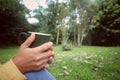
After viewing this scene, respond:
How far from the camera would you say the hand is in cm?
57

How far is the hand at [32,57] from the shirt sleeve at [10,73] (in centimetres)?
2

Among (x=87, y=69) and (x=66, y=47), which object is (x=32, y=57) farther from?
(x=66, y=47)

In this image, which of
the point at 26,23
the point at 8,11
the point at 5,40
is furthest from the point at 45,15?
the point at 5,40

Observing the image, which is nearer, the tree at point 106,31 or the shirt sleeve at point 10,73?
the shirt sleeve at point 10,73

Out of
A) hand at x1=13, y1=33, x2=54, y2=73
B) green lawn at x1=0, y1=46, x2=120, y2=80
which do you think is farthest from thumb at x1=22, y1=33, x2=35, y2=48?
green lawn at x1=0, y1=46, x2=120, y2=80

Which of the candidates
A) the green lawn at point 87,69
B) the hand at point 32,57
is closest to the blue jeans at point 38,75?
the hand at point 32,57

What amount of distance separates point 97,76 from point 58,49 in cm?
185

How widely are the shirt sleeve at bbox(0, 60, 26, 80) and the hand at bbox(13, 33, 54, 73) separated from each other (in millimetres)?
18

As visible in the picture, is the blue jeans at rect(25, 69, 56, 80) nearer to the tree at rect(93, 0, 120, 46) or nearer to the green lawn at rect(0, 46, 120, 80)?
the green lawn at rect(0, 46, 120, 80)

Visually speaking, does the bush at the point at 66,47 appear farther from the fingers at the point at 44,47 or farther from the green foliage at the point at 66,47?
the fingers at the point at 44,47

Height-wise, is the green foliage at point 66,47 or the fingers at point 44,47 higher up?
the fingers at point 44,47

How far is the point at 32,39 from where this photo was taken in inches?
23.0

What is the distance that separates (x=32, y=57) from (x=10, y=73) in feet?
0.22

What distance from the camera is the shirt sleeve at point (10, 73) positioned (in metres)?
0.56
